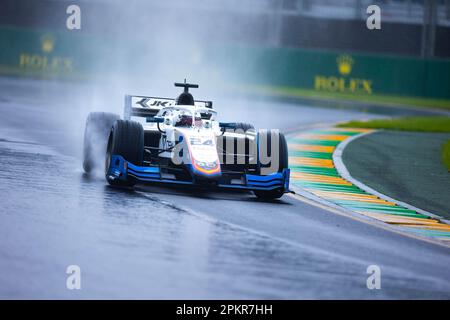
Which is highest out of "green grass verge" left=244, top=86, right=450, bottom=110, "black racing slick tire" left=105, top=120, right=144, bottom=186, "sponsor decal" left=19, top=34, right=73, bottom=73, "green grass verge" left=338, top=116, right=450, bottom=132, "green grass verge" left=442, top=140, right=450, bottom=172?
"black racing slick tire" left=105, top=120, right=144, bottom=186

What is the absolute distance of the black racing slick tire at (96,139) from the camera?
588 inches

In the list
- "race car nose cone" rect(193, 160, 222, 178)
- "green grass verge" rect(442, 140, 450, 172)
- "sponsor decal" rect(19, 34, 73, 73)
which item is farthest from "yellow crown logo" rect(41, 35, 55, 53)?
"race car nose cone" rect(193, 160, 222, 178)

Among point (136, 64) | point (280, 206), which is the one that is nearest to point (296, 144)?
point (280, 206)

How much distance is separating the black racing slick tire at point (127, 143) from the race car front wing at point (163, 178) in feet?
0.27

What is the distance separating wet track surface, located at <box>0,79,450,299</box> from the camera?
823 centimetres

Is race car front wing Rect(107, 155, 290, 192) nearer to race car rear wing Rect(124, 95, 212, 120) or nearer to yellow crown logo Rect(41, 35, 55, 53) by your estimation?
race car rear wing Rect(124, 95, 212, 120)

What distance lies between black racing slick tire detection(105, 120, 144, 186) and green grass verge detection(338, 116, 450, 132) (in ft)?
49.6

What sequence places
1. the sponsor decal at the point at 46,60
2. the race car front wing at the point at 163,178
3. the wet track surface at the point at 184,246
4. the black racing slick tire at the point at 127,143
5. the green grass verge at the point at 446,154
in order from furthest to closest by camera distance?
the sponsor decal at the point at 46,60, the green grass verge at the point at 446,154, the black racing slick tire at the point at 127,143, the race car front wing at the point at 163,178, the wet track surface at the point at 184,246

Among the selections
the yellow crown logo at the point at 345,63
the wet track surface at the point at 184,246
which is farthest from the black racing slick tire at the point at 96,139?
the yellow crown logo at the point at 345,63

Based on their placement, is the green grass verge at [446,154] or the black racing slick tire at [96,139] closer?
the black racing slick tire at [96,139]

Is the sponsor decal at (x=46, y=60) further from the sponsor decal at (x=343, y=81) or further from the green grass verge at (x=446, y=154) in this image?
the green grass verge at (x=446, y=154)

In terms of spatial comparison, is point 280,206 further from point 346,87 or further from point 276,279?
point 346,87

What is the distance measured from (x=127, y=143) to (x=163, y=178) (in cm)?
73

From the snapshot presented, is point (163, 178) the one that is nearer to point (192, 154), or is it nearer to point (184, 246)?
point (192, 154)
